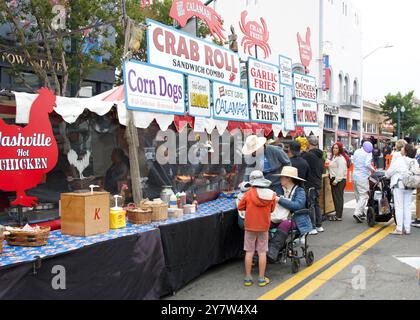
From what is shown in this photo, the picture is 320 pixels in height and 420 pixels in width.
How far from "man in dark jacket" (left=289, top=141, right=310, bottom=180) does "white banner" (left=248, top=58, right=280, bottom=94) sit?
1547 millimetres

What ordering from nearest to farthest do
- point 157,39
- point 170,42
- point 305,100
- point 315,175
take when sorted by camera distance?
point 157,39, point 170,42, point 315,175, point 305,100

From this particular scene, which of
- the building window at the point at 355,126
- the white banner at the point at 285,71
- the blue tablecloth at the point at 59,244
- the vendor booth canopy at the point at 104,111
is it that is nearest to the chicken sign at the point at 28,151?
the vendor booth canopy at the point at 104,111

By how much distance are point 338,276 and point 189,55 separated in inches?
157

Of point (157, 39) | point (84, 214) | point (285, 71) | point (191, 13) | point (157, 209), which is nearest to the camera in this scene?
point (84, 214)

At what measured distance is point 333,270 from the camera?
6.41 m

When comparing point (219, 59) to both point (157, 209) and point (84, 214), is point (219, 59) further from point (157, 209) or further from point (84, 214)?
point (84, 214)

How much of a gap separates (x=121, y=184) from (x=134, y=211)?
1470mm

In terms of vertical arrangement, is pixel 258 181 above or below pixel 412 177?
above

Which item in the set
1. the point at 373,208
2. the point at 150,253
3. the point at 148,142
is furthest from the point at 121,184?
the point at 373,208

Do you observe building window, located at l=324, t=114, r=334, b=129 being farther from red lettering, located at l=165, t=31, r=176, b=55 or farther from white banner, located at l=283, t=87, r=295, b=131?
red lettering, located at l=165, t=31, r=176, b=55

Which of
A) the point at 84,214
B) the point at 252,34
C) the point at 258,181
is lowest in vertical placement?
the point at 84,214

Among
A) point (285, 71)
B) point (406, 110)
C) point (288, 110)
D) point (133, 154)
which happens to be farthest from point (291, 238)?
point (406, 110)

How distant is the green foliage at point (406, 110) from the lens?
183 feet

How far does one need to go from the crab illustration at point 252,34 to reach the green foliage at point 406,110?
49.2 metres
